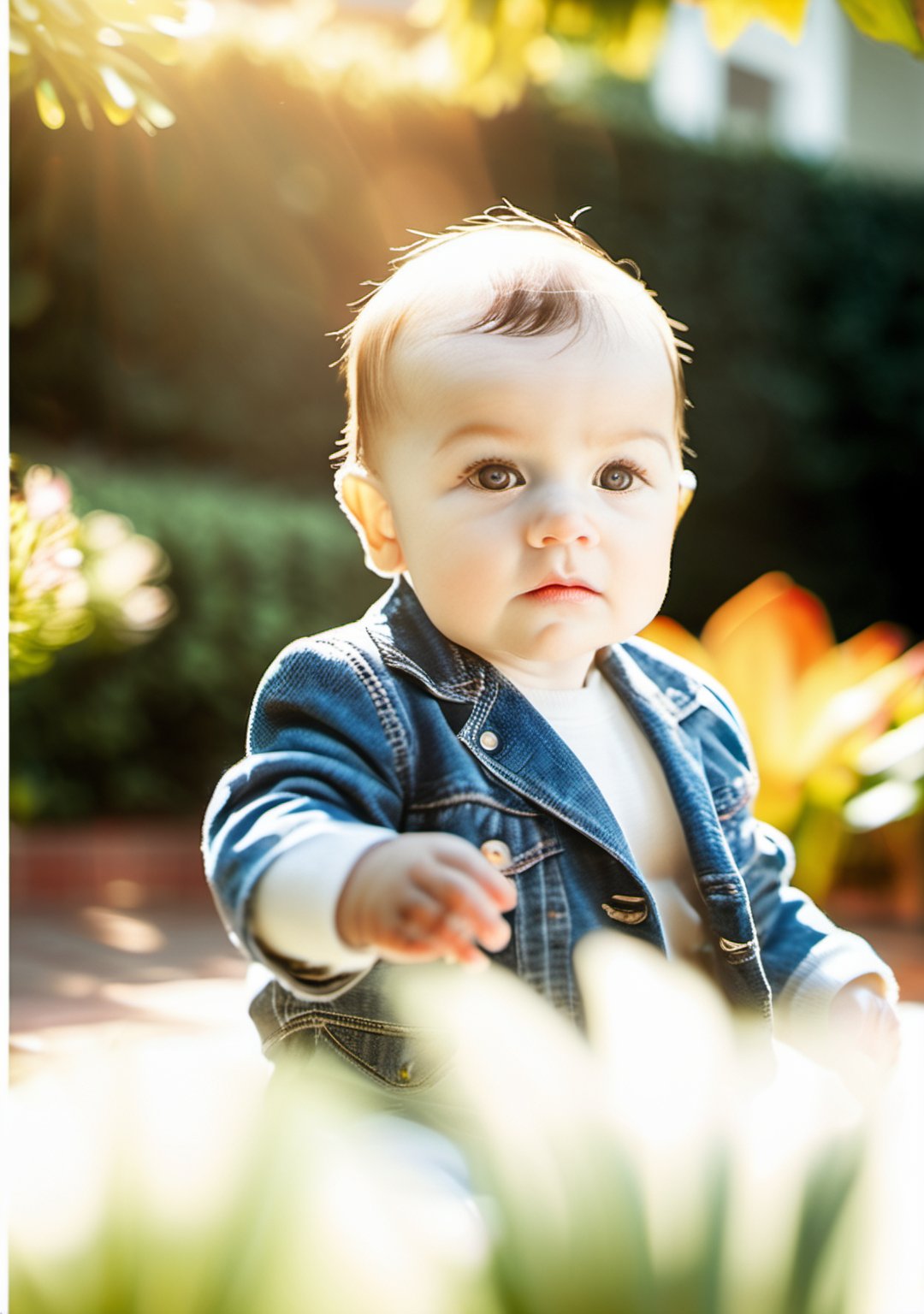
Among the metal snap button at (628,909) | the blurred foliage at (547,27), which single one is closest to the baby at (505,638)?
the metal snap button at (628,909)

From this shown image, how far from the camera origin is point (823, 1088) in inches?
44.3

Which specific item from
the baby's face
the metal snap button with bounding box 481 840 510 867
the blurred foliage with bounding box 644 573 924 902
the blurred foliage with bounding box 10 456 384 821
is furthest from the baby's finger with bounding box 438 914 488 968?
the blurred foliage with bounding box 10 456 384 821

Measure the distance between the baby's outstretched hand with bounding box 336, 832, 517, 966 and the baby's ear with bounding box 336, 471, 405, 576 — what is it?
372 millimetres

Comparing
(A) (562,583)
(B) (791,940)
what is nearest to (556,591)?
(A) (562,583)

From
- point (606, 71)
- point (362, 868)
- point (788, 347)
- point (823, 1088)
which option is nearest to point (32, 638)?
point (362, 868)

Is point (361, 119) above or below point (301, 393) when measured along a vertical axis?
above

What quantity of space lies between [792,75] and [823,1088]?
1246 centimetres

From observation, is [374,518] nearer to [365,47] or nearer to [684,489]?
[684,489]

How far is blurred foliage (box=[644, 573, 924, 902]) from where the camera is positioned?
3.22m

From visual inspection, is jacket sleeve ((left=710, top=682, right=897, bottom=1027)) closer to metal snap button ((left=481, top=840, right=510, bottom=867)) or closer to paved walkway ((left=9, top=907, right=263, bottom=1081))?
metal snap button ((left=481, top=840, right=510, bottom=867))

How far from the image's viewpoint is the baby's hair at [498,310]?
3.63 feet

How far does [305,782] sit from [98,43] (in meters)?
0.82

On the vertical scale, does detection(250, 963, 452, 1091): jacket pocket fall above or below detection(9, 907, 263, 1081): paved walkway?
below

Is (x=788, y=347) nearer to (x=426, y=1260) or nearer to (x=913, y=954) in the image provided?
(x=913, y=954)
